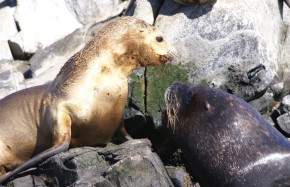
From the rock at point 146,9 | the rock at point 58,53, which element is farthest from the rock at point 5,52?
the rock at point 146,9

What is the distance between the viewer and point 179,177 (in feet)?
27.2

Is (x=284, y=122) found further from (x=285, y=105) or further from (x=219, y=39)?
(x=219, y=39)

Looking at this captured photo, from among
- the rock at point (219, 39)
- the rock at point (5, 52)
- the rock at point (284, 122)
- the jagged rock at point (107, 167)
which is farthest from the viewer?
the rock at point (5, 52)

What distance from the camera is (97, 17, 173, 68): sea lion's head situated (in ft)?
27.8

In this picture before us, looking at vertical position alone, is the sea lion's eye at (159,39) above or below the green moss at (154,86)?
above

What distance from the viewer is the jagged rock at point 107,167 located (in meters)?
7.64

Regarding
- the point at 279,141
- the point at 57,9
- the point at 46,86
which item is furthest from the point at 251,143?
the point at 57,9

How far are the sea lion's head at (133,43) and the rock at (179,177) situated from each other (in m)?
0.94

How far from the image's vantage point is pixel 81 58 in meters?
8.57

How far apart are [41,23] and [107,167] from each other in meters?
5.14

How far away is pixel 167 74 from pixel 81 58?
160cm

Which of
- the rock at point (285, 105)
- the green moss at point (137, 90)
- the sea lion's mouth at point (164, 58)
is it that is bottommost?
the rock at point (285, 105)

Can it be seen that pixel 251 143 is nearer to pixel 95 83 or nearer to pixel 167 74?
pixel 95 83

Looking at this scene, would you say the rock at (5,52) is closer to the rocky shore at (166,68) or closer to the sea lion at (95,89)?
the rocky shore at (166,68)
